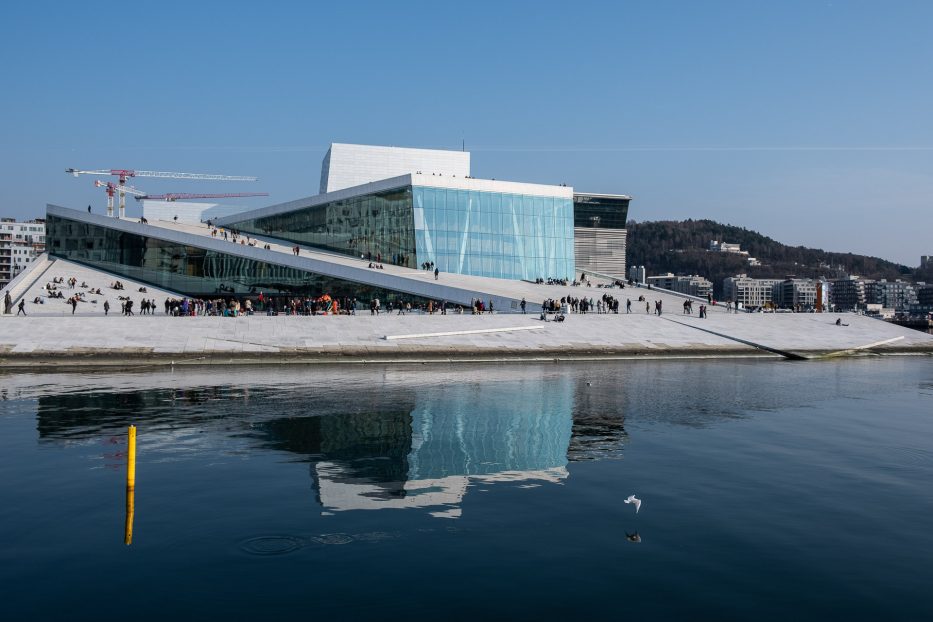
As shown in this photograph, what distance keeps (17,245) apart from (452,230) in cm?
11287

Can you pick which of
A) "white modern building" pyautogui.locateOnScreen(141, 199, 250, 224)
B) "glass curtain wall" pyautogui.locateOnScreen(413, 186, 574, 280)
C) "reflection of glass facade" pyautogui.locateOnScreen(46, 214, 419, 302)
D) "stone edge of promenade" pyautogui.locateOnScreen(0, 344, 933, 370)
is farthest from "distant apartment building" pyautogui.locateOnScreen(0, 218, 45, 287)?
"stone edge of promenade" pyautogui.locateOnScreen(0, 344, 933, 370)

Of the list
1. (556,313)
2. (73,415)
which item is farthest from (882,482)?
(556,313)

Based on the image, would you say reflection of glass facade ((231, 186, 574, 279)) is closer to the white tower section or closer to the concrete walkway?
the white tower section

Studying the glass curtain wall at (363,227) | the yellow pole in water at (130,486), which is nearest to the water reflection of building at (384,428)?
the yellow pole in water at (130,486)

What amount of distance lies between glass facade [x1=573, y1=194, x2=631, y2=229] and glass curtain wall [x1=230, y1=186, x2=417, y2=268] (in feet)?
85.8

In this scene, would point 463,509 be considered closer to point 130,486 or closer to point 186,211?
point 130,486

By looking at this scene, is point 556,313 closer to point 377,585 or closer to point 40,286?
point 40,286

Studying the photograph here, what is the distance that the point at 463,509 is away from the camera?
37.4ft

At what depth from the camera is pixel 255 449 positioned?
15.5m

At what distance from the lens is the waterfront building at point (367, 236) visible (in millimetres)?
52531

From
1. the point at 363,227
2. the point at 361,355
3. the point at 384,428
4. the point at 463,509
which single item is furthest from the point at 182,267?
the point at 463,509

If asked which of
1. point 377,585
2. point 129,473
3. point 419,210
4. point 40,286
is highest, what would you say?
point 419,210

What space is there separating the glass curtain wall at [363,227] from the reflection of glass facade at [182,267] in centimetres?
971

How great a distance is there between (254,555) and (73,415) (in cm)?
1220
